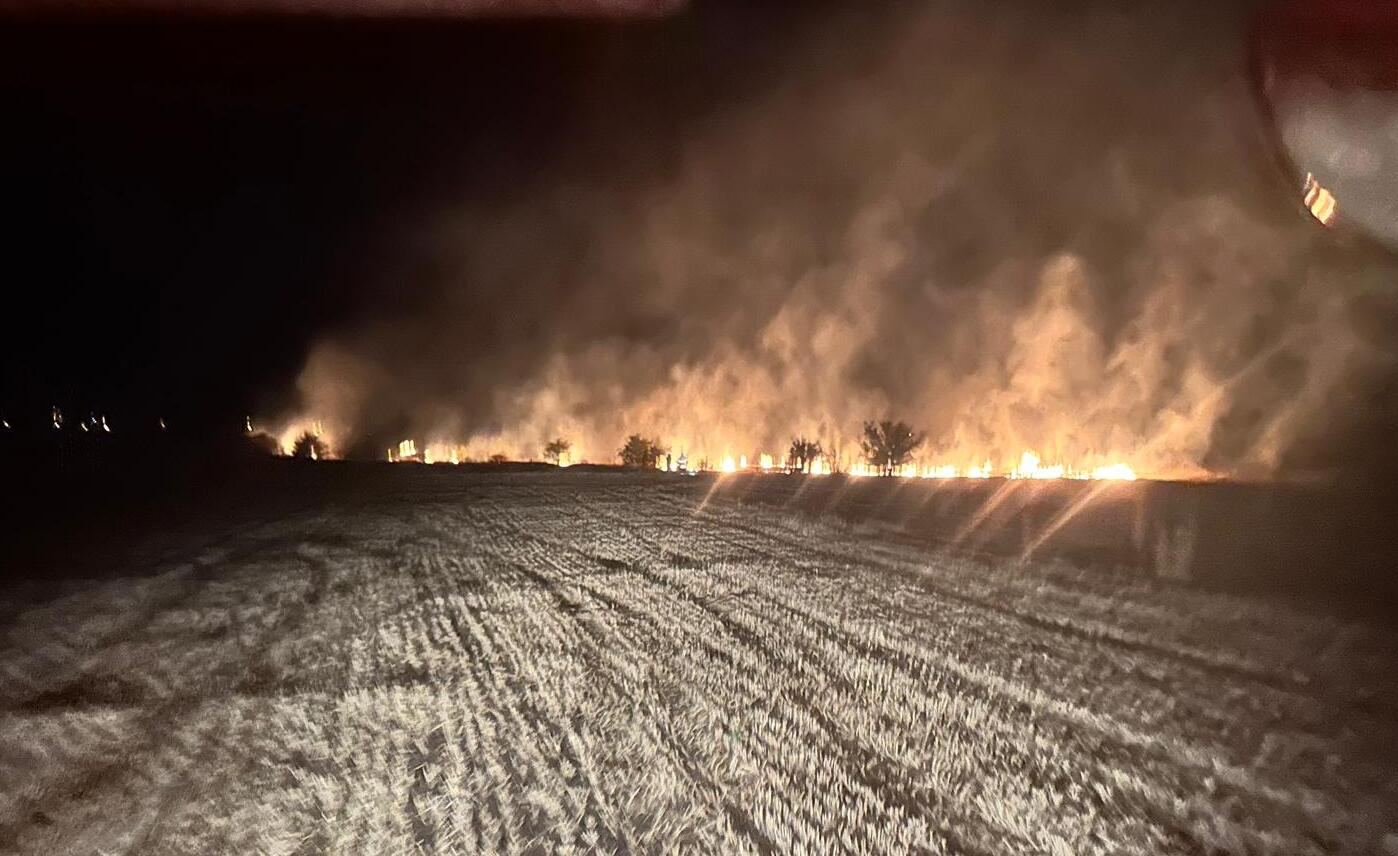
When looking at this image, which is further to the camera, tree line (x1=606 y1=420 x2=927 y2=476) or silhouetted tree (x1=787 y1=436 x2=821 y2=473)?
silhouetted tree (x1=787 y1=436 x2=821 y2=473)

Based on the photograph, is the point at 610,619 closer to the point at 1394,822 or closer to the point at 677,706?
the point at 677,706

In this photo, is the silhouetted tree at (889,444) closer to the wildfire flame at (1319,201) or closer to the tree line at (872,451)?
the tree line at (872,451)

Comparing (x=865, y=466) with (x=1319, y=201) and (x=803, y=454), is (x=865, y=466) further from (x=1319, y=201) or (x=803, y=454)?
(x=1319, y=201)

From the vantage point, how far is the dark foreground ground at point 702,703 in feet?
6.29

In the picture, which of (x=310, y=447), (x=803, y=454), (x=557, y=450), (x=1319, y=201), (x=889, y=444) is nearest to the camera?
(x=1319, y=201)

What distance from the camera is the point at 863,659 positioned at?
297 centimetres

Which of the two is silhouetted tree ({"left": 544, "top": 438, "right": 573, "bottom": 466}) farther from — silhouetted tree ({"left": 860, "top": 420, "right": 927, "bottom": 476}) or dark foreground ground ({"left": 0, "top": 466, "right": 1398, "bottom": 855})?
dark foreground ground ({"left": 0, "top": 466, "right": 1398, "bottom": 855})

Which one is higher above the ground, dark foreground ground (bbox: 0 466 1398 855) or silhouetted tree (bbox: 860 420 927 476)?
silhouetted tree (bbox: 860 420 927 476)

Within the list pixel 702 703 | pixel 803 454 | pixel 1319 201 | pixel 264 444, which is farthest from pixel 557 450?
pixel 702 703

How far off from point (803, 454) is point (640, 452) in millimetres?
3027

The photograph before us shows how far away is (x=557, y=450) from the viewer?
14.3m

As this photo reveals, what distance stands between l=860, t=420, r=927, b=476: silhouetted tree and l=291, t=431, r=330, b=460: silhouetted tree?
11432 millimetres

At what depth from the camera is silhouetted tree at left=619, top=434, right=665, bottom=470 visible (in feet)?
44.2

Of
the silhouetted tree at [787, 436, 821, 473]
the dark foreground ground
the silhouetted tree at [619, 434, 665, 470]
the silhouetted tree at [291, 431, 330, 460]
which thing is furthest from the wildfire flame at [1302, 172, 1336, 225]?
the silhouetted tree at [291, 431, 330, 460]
